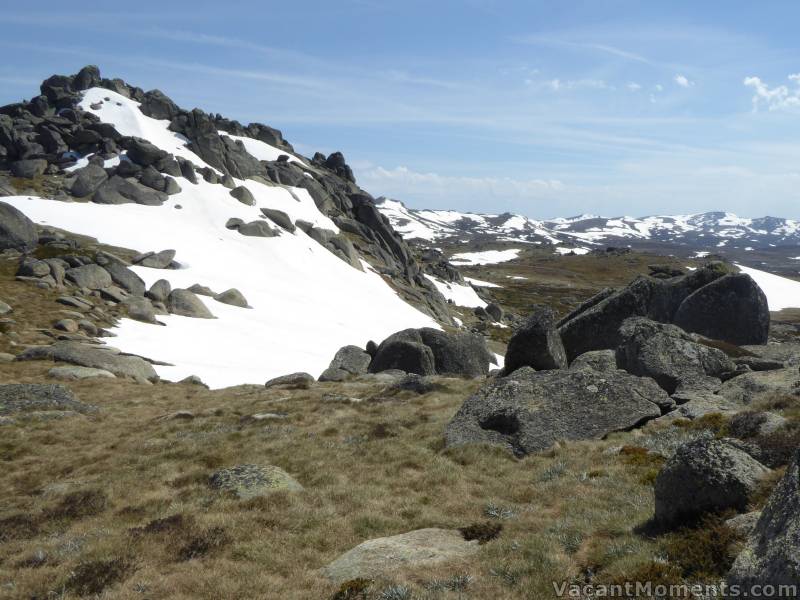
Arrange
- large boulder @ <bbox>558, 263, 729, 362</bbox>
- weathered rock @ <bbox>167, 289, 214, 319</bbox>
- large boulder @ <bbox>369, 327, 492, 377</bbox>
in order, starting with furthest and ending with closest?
weathered rock @ <bbox>167, 289, 214, 319</bbox>, large boulder @ <bbox>369, 327, 492, 377</bbox>, large boulder @ <bbox>558, 263, 729, 362</bbox>

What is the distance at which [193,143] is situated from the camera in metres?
104

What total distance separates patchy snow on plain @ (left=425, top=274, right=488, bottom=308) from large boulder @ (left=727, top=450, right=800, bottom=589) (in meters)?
114

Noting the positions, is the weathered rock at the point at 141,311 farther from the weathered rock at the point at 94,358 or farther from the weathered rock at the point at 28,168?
the weathered rock at the point at 28,168

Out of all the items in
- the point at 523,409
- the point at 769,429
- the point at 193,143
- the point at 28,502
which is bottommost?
the point at 28,502

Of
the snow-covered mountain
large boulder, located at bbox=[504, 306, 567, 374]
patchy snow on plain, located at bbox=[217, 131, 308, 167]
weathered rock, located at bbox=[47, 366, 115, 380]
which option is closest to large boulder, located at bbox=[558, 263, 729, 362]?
large boulder, located at bbox=[504, 306, 567, 374]

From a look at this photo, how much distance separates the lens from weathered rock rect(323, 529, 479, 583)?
11.4 m

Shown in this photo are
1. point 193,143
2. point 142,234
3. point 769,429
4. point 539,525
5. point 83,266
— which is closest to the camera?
point 539,525

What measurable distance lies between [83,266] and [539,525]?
49809 mm

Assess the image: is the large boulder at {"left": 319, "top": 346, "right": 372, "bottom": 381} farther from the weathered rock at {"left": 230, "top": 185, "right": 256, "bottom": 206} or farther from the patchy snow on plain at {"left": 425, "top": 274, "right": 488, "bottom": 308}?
the patchy snow on plain at {"left": 425, "top": 274, "right": 488, "bottom": 308}

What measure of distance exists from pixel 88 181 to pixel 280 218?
92.0 ft

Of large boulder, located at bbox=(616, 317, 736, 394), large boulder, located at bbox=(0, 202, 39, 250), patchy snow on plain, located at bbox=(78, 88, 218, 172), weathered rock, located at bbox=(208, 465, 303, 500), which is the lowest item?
weathered rock, located at bbox=(208, 465, 303, 500)

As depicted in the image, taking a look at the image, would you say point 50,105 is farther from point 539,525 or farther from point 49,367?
point 539,525

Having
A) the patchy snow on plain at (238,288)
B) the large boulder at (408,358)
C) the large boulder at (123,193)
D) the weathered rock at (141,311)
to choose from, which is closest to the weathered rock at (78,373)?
the patchy snow on plain at (238,288)

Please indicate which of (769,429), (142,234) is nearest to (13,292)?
(142,234)
